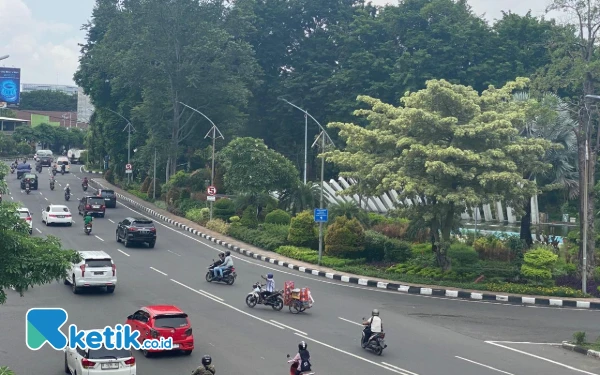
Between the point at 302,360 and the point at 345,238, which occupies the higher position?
the point at 345,238

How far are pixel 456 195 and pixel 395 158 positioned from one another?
127 inches

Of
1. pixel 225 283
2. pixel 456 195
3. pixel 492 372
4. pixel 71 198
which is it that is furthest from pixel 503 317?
pixel 71 198

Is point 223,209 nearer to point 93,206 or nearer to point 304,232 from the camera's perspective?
point 93,206

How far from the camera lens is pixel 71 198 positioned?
196 ft

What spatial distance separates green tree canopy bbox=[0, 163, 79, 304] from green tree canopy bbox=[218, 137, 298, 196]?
31.2 m

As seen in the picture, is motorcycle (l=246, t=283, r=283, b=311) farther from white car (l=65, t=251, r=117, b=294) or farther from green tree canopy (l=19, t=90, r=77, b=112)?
green tree canopy (l=19, t=90, r=77, b=112)

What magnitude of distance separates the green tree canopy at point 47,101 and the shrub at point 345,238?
136 metres

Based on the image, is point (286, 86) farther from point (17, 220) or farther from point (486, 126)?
point (17, 220)

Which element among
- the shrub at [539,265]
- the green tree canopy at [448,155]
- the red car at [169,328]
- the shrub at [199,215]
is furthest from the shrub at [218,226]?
the red car at [169,328]

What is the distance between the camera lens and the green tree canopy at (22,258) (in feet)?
39.8

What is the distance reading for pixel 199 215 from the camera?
160 ft

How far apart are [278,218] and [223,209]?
670cm

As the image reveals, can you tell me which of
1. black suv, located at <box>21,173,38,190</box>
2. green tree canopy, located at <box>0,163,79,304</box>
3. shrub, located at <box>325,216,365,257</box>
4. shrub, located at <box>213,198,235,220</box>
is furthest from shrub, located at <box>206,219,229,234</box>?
green tree canopy, located at <box>0,163,79,304</box>

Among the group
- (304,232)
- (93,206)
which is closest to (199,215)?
(93,206)
